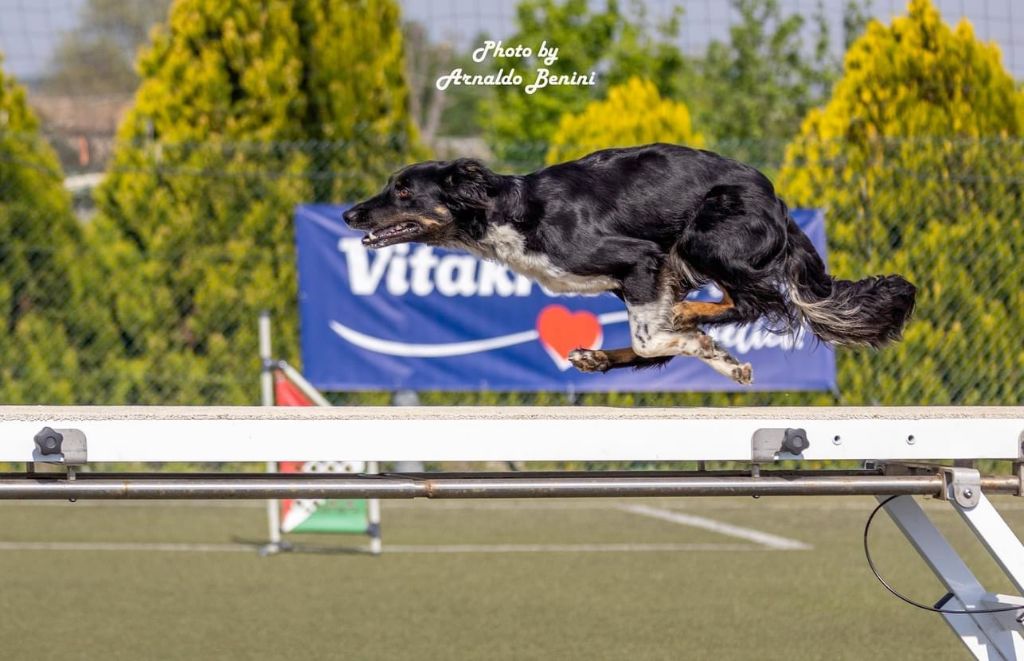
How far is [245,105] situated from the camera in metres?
9.48

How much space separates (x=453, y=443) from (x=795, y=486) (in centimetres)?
81

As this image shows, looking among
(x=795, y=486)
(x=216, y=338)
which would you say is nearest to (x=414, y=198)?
(x=795, y=486)

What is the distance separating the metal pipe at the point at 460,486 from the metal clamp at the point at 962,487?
0.02 metres

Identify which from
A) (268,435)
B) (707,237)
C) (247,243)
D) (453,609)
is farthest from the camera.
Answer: (247,243)

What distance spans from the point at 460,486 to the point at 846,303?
1.39 m

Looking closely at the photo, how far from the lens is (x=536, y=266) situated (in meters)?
3.57

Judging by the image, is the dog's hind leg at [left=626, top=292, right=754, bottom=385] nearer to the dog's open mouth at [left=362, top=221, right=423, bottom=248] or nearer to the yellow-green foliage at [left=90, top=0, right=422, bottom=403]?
the dog's open mouth at [left=362, top=221, right=423, bottom=248]

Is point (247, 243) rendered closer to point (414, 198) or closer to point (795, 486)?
point (414, 198)

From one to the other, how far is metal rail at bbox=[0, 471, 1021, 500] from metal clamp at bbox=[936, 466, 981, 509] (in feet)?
0.06

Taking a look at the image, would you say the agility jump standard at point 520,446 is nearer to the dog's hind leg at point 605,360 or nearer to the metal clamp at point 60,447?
the metal clamp at point 60,447

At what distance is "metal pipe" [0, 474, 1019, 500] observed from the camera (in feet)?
9.36

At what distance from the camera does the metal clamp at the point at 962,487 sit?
3039 mm

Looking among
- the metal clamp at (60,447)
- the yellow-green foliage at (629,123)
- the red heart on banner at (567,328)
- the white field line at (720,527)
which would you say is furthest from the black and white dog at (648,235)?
the yellow-green foliage at (629,123)

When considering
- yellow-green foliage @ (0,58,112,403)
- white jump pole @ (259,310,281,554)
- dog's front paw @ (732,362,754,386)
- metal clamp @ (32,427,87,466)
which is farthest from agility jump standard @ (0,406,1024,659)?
yellow-green foliage @ (0,58,112,403)
